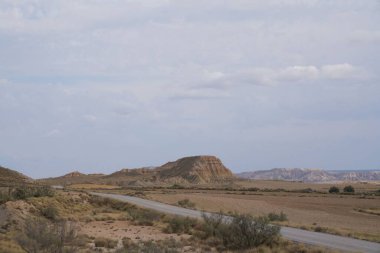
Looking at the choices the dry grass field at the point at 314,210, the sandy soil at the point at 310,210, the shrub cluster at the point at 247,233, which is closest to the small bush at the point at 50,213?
the sandy soil at the point at 310,210

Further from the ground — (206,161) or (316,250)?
(206,161)

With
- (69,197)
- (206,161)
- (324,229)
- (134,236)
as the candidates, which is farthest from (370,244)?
(206,161)

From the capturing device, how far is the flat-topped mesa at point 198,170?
164250 millimetres

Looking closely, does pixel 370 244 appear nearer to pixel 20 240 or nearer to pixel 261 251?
pixel 261 251

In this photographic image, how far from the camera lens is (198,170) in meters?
168

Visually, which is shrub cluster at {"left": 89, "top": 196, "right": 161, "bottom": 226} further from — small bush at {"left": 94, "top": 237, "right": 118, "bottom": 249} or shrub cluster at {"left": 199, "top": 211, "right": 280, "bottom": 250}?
shrub cluster at {"left": 199, "top": 211, "right": 280, "bottom": 250}

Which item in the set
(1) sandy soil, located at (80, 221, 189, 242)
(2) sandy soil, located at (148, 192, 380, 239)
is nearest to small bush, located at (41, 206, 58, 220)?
(1) sandy soil, located at (80, 221, 189, 242)

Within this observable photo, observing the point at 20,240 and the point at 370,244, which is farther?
the point at 370,244

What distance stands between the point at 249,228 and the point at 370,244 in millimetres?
5462

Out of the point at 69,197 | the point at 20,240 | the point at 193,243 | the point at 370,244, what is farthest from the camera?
the point at 69,197

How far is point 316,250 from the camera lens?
22422 millimetres

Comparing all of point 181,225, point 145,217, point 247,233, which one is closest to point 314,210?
point 145,217

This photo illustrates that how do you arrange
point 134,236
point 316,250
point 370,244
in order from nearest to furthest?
point 316,250 → point 370,244 → point 134,236

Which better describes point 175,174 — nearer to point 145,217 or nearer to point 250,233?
point 145,217
